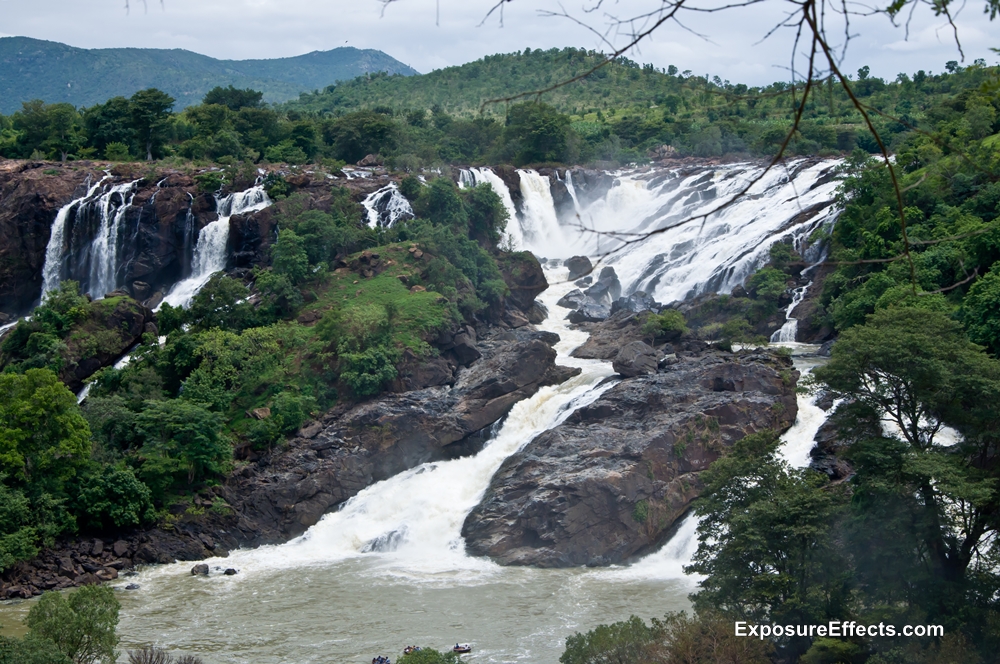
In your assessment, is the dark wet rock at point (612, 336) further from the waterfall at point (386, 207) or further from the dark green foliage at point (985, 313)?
the dark green foliage at point (985, 313)

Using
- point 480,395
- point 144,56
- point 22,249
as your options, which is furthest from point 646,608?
point 144,56

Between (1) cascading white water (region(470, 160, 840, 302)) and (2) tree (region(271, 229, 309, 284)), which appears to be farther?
(1) cascading white water (region(470, 160, 840, 302))

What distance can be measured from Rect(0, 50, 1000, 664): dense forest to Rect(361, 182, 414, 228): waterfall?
19.0 inches

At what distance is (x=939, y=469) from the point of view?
1400 cm

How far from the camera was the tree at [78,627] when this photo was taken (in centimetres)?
1409

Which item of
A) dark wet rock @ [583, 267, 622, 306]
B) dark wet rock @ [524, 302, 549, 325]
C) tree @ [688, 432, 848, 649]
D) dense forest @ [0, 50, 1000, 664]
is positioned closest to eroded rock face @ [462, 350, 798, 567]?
dense forest @ [0, 50, 1000, 664]

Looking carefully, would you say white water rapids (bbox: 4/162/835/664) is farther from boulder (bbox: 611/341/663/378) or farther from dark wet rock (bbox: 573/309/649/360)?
boulder (bbox: 611/341/663/378)

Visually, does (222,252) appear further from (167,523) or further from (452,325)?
(167,523)

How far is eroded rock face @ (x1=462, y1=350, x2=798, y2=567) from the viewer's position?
21141 mm

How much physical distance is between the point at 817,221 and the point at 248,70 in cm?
15096

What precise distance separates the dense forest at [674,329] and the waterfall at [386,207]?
1.58 feet

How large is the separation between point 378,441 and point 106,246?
622 inches

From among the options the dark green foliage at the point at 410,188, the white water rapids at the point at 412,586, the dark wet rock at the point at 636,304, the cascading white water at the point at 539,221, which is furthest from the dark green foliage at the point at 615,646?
the cascading white water at the point at 539,221

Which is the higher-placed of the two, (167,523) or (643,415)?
(643,415)
